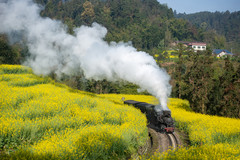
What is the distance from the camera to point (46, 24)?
27.2m

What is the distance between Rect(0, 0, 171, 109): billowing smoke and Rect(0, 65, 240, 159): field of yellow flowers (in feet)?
11.6

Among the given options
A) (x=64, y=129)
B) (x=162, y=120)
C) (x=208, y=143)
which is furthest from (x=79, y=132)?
(x=208, y=143)

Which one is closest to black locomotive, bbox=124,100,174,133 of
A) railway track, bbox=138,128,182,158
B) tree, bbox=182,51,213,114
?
railway track, bbox=138,128,182,158

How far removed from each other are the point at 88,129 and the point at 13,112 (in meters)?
6.08

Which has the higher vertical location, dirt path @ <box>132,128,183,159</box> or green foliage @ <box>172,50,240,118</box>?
green foliage @ <box>172,50,240,118</box>

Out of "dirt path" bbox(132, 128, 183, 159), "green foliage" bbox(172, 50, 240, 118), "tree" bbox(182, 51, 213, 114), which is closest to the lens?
"dirt path" bbox(132, 128, 183, 159)

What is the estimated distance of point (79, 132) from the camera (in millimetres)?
14633

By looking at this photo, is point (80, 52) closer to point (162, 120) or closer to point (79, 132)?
point (162, 120)

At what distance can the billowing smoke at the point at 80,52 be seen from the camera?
2055cm

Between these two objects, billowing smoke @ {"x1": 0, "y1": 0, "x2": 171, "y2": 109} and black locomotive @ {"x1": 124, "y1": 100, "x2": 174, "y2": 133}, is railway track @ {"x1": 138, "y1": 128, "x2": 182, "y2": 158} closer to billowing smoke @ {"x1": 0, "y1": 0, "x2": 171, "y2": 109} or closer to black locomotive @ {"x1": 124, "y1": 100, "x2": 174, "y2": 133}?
black locomotive @ {"x1": 124, "y1": 100, "x2": 174, "y2": 133}

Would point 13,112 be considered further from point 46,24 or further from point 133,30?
point 133,30

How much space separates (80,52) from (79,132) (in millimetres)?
13470

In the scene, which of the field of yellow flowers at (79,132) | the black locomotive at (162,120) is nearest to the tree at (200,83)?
the field of yellow flowers at (79,132)

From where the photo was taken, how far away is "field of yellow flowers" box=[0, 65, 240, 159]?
38.7ft
